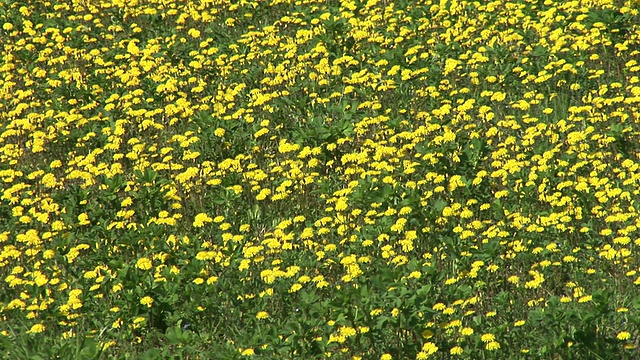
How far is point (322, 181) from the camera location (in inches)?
326

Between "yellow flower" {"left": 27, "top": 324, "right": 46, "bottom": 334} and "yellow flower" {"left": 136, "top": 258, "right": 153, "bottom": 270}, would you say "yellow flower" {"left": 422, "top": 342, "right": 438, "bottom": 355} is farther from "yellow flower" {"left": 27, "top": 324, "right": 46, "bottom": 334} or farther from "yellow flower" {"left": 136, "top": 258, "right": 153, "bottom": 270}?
"yellow flower" {"left": 27, "top": 324, "right": 46, "bottom": 334}

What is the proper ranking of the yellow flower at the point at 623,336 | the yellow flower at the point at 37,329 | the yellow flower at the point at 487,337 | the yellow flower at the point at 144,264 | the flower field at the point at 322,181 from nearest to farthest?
the yellow flower at the point at 623,336 < the yellow flower at the point at 487,337 < the flower field at the point at 322,181 < the yellow flower at the point at 37,329 < the yellow flower at the point at 144,264

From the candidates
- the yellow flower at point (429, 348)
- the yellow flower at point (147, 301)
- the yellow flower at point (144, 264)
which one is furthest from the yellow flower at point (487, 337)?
the yellow flower at point (144, 264)

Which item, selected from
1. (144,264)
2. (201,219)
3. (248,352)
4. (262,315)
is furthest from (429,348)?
(201,219)

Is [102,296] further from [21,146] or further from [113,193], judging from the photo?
[21,146]

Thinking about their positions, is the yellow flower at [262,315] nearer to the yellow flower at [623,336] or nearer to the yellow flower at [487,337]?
the yellow flower at [487,337]

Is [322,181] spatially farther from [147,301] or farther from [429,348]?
[429,348]

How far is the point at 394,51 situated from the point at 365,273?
4068mm

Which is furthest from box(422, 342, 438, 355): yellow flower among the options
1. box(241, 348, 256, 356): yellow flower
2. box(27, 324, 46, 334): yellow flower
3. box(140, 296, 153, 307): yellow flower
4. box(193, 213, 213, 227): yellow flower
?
box(27, 324, 46, 334): yellow flower

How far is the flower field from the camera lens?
631 cm

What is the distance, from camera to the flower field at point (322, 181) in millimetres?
6312

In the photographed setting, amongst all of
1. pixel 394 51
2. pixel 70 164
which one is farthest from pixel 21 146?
pixel 394 51

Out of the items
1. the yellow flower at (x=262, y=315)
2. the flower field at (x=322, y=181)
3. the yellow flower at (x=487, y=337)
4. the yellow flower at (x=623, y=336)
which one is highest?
the yellow flower at (x=623, y=336)

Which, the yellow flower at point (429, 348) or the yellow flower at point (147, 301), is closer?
the yellow flower at point (429, 348)
